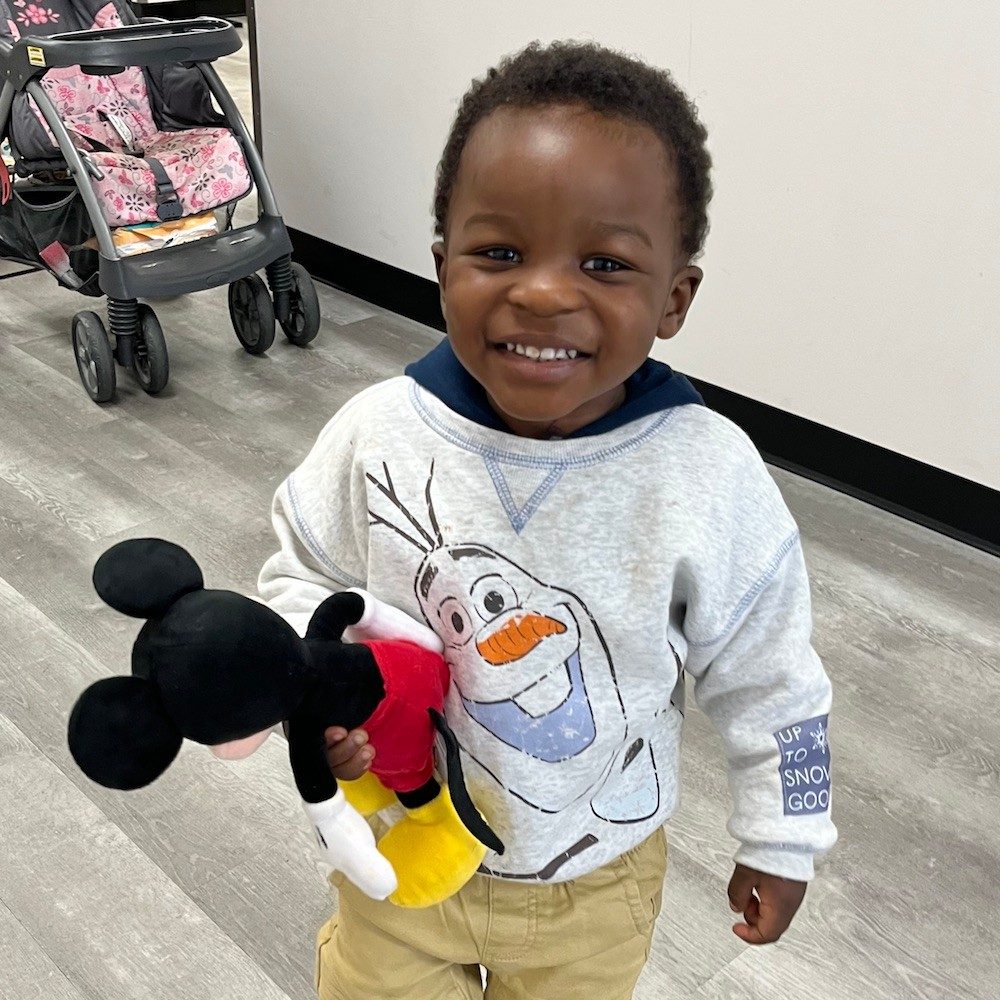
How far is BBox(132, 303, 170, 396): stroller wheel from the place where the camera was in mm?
2457

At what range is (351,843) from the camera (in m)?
0.70

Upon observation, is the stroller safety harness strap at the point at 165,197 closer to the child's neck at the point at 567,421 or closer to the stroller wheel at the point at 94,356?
the stroller wheel at the point at 94,356

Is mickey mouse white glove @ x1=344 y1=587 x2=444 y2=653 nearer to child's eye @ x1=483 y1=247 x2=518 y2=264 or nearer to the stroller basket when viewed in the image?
child's eye @ x1=483 y1=247 x2=518 y2=264

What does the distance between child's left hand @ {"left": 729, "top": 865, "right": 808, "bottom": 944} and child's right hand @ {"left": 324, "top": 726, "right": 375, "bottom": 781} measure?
10.3 inches

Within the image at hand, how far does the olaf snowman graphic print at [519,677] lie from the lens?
0.71 metres

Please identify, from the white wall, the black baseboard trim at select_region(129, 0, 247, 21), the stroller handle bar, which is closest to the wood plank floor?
the white wall

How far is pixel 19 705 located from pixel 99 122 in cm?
151

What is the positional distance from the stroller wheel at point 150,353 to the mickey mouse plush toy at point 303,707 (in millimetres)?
1832

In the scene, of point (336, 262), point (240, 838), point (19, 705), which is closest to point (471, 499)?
point (240, 838)

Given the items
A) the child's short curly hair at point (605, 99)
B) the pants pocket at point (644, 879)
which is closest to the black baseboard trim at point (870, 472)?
the pants pocket at point (644, 879)

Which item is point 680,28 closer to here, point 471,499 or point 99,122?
point 99,122

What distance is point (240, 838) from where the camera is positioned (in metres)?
1.43

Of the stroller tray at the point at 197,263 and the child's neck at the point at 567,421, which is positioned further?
the stroller tray at the point at 197,263

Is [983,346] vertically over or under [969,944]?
over
